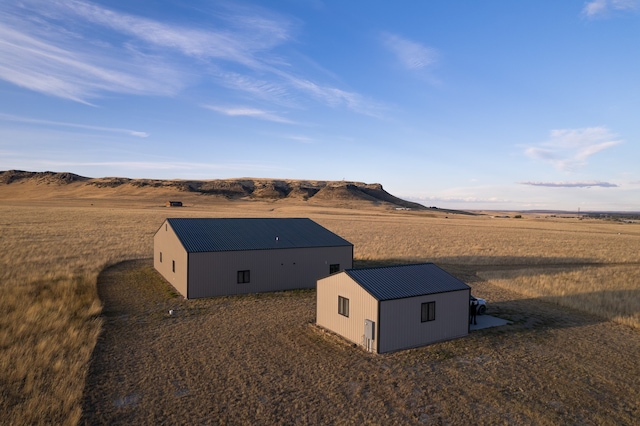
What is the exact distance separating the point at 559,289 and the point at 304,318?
20.0 m

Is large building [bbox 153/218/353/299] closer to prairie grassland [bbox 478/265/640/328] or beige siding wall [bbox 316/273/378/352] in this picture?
beige siding wall [bbox 316/273/378/352]

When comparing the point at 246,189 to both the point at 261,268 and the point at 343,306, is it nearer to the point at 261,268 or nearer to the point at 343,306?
the point at 261,268

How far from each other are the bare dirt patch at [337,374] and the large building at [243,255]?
412cm

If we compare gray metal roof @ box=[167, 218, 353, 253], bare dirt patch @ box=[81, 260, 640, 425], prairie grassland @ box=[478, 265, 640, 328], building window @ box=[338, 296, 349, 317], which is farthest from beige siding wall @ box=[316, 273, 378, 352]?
prairie grassland @ box=[478, 265, 640, 328]

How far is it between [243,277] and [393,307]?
13485 mm

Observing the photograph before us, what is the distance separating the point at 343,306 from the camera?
20.1 meters

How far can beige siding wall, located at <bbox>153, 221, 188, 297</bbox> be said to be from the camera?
27.8 meters

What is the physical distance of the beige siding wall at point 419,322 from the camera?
18.1 meters

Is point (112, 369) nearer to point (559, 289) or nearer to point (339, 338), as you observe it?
point (339, 338)

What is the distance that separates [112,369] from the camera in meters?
15.8

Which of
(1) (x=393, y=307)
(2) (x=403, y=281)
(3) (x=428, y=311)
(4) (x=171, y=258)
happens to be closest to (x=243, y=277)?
(4) (x=171, y=258)

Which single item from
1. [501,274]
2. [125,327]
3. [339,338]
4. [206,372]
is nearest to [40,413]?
[206,372]

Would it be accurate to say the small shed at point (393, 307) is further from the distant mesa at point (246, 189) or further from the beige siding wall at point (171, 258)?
the distant mesa at point (246, 189)

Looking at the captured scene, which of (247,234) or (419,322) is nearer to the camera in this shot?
(419,322)
